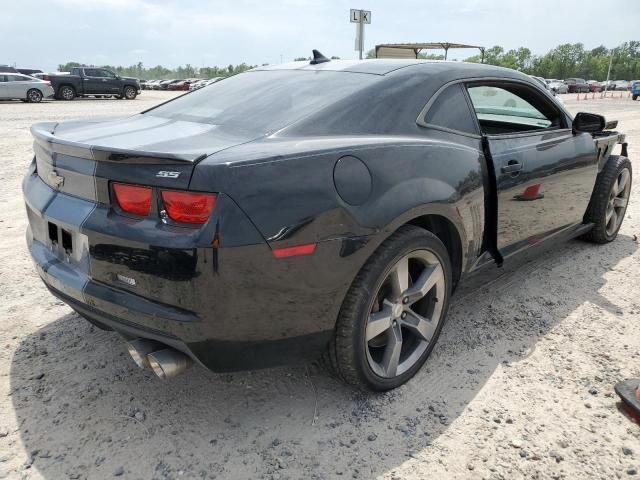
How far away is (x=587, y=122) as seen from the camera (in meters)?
3.75

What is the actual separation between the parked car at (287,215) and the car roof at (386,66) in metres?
0.03

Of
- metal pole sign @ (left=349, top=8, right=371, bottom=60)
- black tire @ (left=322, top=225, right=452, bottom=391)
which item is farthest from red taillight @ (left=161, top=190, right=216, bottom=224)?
metal pole sign @ (left=349, top=8, right=371, bottom=60)

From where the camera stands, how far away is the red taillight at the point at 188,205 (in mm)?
1840

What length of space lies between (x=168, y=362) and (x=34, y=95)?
24.1 m

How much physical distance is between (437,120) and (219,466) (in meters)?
1.94

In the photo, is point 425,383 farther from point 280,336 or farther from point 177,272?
point 177,272

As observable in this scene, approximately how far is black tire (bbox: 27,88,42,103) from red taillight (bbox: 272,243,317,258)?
24132 mm

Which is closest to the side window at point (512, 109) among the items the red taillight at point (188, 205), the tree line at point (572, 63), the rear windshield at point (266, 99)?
the rear windshield at point (266, 99)

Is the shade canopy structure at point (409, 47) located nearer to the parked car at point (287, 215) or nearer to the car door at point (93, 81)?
the parked car at point (287, 215)

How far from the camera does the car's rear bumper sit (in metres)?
1.86

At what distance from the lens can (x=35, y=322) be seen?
10.1 ft

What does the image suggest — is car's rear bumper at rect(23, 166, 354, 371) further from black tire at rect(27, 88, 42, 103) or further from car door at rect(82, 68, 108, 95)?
car door at rect(82, 68, 108, 95)

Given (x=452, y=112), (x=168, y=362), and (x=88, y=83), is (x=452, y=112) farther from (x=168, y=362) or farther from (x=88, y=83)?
(x=88, y=83)

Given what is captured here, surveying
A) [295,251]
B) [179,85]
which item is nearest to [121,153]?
[295,251]
